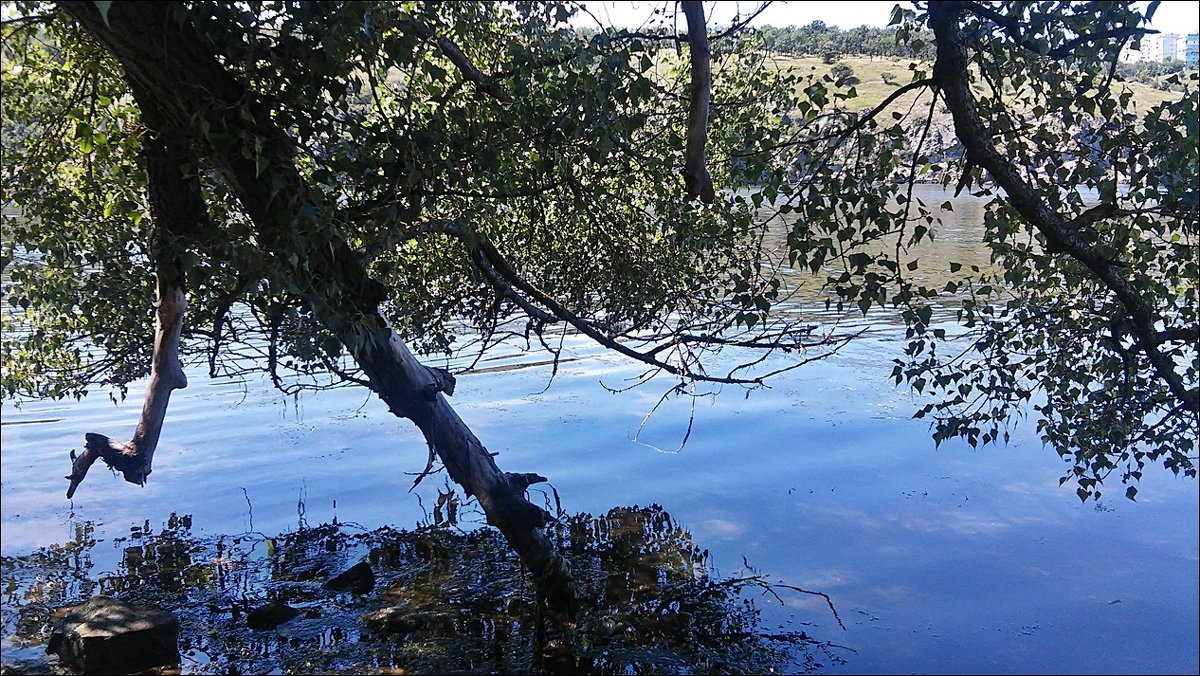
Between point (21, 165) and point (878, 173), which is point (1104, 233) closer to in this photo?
point (878, 173)

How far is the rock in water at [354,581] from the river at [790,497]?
1.95m

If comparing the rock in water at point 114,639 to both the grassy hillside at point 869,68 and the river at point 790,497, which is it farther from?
the grassy hillside at point 869,68

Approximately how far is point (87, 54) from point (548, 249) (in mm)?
4240

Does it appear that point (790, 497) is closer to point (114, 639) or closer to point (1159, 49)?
point (1159, 49)

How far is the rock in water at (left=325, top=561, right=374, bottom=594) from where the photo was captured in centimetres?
915

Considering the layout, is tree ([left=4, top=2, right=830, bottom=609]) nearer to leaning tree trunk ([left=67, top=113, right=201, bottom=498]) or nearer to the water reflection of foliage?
leaning tree trunk ([left=67, top=113, right=201, bottom=498])

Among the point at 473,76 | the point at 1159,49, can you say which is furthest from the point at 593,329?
the point at 1159,49

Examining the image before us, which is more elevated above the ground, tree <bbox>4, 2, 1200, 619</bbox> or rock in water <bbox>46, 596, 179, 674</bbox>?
tree <bbox>4, 2, 1200, 619</bbox>

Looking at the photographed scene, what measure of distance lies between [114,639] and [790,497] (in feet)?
25.2

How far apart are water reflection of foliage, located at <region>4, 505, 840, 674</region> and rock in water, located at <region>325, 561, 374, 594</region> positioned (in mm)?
112

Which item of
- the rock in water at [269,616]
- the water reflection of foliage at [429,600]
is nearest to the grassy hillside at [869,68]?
the water reflection of foliage at [429,600]

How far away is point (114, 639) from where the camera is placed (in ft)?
24.2

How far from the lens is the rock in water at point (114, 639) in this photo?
7352mm

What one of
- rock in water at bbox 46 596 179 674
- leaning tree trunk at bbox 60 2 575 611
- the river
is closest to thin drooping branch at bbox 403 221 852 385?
leaning tree trunk at bbox 60 2 575 611
